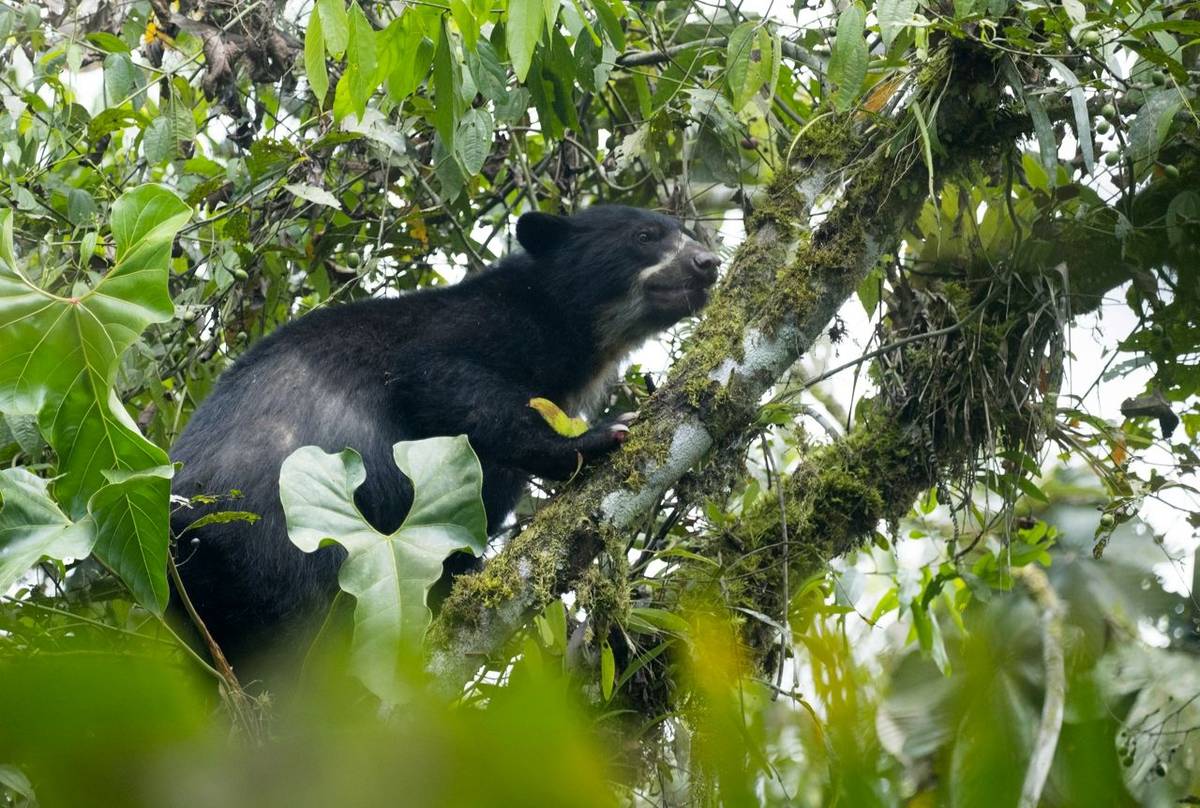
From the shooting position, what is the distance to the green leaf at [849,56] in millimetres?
3527

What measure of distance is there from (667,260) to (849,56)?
257 centimetres

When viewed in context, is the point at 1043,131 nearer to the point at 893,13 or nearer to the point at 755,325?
the point at 893,13

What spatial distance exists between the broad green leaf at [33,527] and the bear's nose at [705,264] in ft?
12.4

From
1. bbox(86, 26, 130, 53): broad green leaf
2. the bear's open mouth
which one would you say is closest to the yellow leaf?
the bear's open mouth

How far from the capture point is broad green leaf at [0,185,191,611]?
8.67 ft

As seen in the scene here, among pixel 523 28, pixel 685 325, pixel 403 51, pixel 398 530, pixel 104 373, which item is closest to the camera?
pixel 104 373

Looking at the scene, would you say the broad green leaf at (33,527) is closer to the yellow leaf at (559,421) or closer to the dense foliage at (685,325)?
the dense foliage at (685,325)

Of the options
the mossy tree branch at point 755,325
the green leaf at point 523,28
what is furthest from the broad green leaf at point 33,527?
the green leaf at point 523,28

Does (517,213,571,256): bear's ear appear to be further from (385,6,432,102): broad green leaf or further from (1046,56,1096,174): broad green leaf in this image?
(1046,56,1096,174): broad green leaf

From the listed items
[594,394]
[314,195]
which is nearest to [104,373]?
[314,195]

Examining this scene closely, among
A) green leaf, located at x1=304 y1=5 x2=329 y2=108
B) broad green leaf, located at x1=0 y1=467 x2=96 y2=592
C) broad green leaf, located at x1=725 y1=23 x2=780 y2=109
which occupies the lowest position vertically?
broad green leaf, located at x1=0 y1=467 x2=96 y2=592

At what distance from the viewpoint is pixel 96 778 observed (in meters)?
0.82

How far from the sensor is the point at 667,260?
6066 mm

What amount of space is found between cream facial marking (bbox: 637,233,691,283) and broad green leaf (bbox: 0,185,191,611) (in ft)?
11.5
